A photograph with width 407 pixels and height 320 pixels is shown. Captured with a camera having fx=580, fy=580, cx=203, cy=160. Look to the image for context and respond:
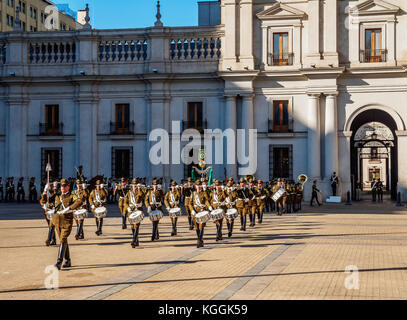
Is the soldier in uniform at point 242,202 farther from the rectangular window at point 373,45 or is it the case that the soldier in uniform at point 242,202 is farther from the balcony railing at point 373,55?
the rectangular window at point 373,45

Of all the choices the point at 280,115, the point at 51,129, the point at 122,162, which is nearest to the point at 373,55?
the point at 280,115

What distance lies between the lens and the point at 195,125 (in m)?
38.8

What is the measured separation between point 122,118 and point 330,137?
14028 millimetres

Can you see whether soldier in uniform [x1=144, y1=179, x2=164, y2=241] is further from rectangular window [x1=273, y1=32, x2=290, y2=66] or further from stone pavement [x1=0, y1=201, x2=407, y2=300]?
rectangular window [x1=273, y1=32, x2=290, y2=66]

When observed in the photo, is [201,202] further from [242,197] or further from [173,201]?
[242,197]

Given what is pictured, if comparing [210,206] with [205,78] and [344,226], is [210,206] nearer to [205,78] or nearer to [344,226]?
[344,226]

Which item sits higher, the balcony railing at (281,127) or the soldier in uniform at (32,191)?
the balcony railing at (281,127)

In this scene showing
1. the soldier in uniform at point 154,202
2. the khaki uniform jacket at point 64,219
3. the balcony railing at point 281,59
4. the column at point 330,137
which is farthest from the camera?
the balcony railing at point 281,59

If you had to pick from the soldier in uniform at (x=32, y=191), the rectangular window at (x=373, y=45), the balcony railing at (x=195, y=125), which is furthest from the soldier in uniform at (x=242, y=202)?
the soldier in uniform at (x=32, y=191)

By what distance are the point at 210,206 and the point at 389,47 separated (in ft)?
78.1

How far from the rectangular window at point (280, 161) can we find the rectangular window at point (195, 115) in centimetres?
507

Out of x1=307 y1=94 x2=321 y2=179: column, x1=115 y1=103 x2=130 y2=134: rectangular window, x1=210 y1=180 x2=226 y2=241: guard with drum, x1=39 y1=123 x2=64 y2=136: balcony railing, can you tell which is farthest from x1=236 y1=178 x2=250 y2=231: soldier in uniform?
x1=39 y1=123 x2=64 y2=136: balcony railing

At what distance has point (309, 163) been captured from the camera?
121ft

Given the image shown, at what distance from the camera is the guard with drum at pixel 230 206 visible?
749 inches
